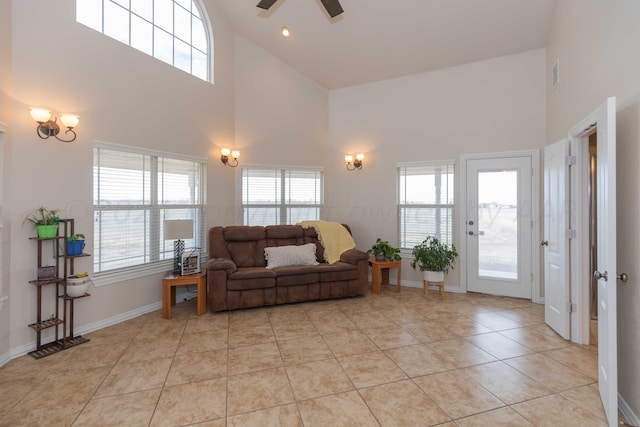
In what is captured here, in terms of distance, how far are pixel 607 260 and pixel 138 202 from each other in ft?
14.3

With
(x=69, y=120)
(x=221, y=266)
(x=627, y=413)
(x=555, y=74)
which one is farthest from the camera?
(x=221, y=266)

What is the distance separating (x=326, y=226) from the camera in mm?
5055

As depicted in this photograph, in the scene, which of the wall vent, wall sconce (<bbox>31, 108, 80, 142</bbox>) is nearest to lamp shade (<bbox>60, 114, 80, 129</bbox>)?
wall sconce (<bbox>31, 108, 80, 142</bbox>)

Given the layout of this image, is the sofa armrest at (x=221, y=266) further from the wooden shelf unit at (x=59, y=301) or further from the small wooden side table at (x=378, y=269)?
the small wooden side table at (x=378, y=269)

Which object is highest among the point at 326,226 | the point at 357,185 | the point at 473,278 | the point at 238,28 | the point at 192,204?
the point at 238,28

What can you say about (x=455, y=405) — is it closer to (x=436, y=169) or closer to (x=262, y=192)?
(x=436, y=169)

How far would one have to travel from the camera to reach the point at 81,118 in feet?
10.5

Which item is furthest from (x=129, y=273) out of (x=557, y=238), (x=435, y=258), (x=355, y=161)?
(x=557, y=238)

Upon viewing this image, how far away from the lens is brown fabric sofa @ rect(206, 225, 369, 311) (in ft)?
12.8

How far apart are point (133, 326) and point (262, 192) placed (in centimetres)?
268

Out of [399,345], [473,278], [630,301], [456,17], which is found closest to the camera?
[630,301]

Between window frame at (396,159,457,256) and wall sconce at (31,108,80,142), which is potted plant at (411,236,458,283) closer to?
window frame at (396,159,457,256)

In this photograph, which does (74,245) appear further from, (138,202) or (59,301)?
(138,202)

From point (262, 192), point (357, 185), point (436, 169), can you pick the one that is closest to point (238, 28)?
point (262, 192)
